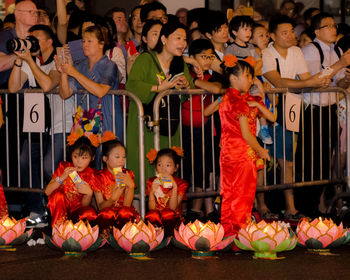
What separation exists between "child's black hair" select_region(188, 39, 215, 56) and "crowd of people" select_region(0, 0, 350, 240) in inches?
0.5

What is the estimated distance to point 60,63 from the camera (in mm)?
7266

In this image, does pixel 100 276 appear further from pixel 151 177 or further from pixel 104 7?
pixel 104 7

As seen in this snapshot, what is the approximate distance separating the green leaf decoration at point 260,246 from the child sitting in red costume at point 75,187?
1.42 m

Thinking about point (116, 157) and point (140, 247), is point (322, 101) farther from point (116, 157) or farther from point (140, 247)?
point (140, 247)

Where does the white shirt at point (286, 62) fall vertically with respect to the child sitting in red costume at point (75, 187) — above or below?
above

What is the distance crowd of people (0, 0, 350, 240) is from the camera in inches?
266

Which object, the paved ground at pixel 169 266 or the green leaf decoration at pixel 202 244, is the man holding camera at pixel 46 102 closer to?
the paved ground at pixel 169 266

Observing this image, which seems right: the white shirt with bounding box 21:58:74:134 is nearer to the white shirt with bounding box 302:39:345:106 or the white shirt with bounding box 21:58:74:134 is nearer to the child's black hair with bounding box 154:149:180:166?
the child's black hair with bounding box 154:149:180:166

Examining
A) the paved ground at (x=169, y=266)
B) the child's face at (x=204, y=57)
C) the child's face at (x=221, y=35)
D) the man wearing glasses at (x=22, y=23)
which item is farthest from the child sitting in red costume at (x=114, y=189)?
the child's face at (x=221, y=35)

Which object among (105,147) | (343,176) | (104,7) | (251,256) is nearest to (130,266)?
(251,256)

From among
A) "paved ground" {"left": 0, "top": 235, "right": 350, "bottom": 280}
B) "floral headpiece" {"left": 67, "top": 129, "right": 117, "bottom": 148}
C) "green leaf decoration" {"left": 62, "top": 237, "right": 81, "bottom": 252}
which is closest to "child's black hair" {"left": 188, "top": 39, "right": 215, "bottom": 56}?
"floral headpiece" {"left": 67, "top": 129, "right": 117, "bottom": 148}

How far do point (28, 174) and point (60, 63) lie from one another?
1.28 metres

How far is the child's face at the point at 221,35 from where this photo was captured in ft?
27.6

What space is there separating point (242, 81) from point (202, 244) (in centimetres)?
138
